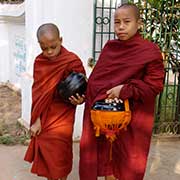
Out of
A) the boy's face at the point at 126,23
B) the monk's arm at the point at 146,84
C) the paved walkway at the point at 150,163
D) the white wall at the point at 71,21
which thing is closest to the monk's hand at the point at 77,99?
the monk's arm at the point at 146,84

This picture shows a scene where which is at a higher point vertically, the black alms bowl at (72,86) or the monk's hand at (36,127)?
the black alms bowl at (72,86)

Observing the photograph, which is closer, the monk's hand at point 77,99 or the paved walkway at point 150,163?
the monk's hand at point 77,99

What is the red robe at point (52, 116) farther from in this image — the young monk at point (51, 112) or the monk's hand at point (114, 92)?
the monk's hand at point (114, 92)

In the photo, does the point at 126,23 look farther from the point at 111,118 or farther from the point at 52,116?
the point at 52,116

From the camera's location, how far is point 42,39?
2.77 m

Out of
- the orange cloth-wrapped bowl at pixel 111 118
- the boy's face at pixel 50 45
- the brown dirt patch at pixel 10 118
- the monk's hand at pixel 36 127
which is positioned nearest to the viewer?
the orange cloth-wrapped bowl at pixel 111 118

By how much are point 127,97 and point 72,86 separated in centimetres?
42

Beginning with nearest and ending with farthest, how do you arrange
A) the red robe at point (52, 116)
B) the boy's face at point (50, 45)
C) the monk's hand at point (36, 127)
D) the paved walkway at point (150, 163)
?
the boy's face at point (50, 45) → the red robe at point (52, 116) → the monk's hand at point (36, 127) → the paved walkway at point (150, 163)

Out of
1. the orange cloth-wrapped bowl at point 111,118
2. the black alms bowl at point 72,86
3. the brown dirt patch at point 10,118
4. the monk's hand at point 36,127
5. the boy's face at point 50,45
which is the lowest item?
the brown dirt patch at point 10,118

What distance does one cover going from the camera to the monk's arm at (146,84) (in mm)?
2561

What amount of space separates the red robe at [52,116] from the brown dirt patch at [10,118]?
5.37ft

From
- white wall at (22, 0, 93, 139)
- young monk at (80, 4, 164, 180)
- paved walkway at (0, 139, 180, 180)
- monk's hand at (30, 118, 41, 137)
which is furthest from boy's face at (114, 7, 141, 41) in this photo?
white wall at (22, 0, 93, 139)

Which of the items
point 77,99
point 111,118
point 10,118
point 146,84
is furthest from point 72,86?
point 10,118

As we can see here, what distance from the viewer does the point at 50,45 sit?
2.79m
